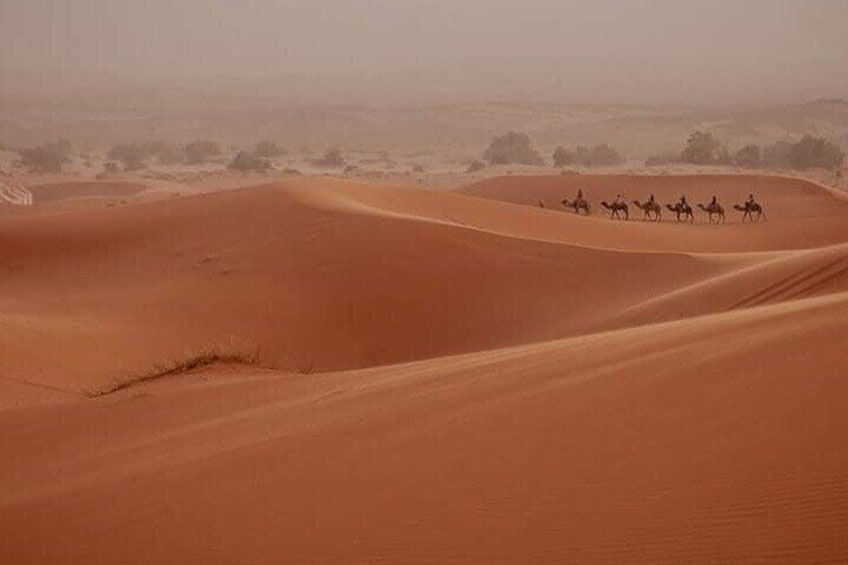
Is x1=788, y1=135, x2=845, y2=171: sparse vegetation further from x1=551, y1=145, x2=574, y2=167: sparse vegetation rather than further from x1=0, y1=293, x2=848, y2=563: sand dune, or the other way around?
x1=0, y1=293, x2=848, y2=563: sand dune

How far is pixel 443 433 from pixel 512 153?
60.0 meters

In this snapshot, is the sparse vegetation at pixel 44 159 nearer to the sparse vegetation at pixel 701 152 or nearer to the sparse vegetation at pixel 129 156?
the sparse vegetation at pixel 129 156

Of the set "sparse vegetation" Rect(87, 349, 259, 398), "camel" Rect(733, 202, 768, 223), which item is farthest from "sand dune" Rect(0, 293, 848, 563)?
"camel" Rect(733, 202, 768, 223)

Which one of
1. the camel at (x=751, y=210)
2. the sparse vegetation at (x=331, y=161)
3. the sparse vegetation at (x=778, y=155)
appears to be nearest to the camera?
the camel at (x=751, y=210)

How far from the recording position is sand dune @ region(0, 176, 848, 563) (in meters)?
4.02

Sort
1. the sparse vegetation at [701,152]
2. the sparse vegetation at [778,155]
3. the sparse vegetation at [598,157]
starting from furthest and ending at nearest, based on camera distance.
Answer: the sparse vegetation at [598,157] → the sparse vegetation at [701,152] → the sparse vegetation at [778,155]

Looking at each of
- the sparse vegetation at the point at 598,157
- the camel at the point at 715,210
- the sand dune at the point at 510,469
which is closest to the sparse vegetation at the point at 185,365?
the sand dune at the point at 510,469

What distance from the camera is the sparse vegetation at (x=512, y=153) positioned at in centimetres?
6394

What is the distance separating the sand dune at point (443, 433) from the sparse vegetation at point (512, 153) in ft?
160

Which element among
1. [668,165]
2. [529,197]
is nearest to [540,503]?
[529,197]

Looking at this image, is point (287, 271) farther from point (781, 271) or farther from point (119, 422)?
point (119, 422)

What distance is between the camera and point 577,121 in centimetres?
10888

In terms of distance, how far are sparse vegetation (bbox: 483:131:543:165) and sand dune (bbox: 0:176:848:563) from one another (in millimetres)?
48693

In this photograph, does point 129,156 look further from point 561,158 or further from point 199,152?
point 561,158
